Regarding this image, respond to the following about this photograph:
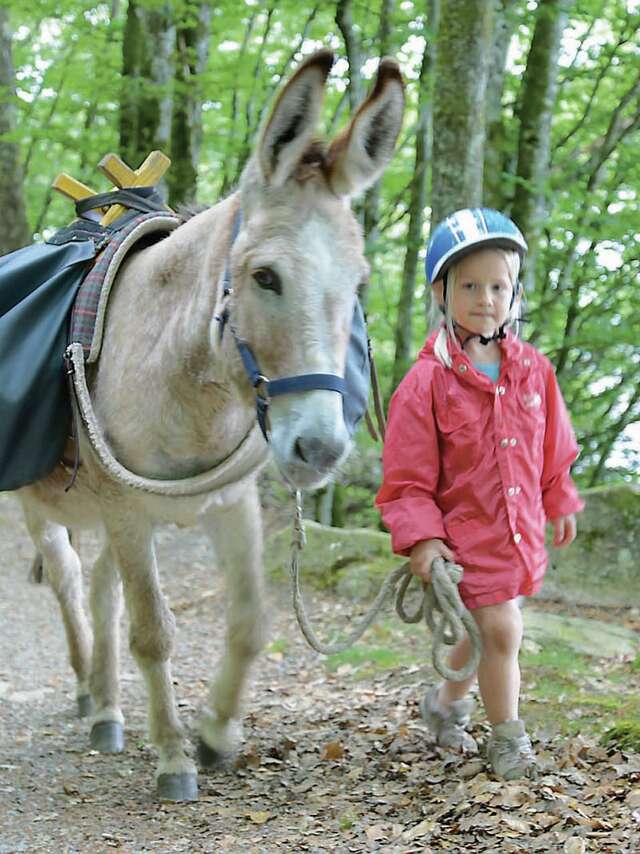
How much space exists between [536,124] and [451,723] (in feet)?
20.0

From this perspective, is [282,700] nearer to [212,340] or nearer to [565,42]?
[212,340]

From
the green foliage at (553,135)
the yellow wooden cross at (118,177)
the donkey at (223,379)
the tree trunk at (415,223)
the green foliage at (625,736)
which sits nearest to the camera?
the donkey at (223,379)

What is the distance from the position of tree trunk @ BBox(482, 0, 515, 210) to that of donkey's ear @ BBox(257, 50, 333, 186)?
584cm

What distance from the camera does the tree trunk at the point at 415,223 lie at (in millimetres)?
9234

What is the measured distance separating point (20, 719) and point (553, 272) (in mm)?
7528

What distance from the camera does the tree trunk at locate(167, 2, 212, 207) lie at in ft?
31.4

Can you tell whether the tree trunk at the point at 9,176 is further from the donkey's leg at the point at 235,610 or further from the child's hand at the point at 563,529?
the child's hand at the point at 563,529

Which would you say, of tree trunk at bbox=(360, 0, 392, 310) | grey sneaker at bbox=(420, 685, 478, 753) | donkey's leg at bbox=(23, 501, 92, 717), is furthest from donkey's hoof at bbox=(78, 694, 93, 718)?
tree trunk at bbox=(360, 0, 392, 310)

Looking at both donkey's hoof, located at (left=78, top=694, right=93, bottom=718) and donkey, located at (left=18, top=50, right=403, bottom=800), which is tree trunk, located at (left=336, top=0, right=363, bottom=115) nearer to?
donkey, located at (left=18, top=50, right=403, bottom=800)

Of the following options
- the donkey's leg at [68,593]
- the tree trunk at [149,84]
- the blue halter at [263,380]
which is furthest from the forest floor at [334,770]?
the tree trunk at [149,84]

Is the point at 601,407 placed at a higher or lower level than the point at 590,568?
higher

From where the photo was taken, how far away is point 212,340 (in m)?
3.04

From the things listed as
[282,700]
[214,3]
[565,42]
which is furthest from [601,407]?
[282,700]

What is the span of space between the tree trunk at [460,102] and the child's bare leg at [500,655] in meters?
3.14
